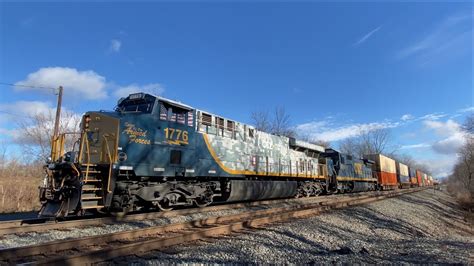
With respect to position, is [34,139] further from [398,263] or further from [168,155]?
[398,263]

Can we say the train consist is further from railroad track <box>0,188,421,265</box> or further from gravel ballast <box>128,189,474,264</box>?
gravel ballast <box>128,189,474,264</box>

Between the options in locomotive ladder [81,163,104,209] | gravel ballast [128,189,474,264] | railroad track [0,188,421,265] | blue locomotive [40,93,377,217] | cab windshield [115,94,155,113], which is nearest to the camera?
railroad track [0,188,421,265]

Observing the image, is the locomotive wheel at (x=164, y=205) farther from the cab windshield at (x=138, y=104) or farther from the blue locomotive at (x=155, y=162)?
the cab windshield at (x=138, y=104)

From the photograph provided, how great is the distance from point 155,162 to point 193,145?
190 centimetres

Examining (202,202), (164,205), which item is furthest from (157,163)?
(202,202)

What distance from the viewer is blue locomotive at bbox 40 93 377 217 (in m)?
8.67

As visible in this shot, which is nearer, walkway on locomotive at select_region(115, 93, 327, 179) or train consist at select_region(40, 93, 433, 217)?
train consist at select_region(40, 93, 433, 217)

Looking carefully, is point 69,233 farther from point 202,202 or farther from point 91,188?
point 202,202

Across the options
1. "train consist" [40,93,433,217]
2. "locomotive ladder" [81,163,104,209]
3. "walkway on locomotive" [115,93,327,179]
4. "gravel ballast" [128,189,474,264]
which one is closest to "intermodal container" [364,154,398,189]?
"walkway on locomotive" [115,93,327,179]

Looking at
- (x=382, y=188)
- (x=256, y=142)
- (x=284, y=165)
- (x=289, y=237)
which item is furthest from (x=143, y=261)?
(x=382, y=188)

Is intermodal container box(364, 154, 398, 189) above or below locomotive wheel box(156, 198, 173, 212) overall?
above

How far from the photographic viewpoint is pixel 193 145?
1199cm

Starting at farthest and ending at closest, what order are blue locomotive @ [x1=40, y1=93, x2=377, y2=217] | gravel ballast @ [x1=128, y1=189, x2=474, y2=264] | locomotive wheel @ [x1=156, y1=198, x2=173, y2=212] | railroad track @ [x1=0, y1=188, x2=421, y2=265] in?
locomotive wheel @ [x1=156, y1=198, x2=173, y2=212] < blue locomotive @ [x1=40, y1=93, x2=377, y2=217] < gravel ballast @ [x1=128, y1=189, x2=474, y2=264] < railroad track @ [x1=0, y1=188, x2=421, y2=265]

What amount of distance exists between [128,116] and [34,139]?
A: 2121 cm
